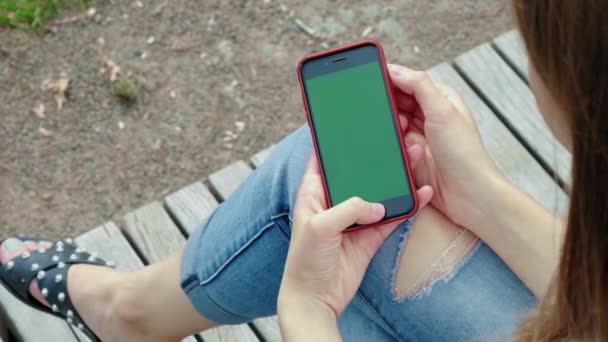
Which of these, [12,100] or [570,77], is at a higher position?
[570,77]

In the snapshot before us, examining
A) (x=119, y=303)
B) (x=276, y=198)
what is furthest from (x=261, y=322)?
(x=276, y=198)

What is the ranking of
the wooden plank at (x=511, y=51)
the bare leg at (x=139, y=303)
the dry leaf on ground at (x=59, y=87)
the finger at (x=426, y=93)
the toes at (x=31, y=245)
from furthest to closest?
the dry leaf on ground at (x=59, y=87)
the wooden plank at (x=511, y=51)
the toes at (x=31, y=245)
the bare leg at (x=139, y=303)
the finger at (x=426, y=93)

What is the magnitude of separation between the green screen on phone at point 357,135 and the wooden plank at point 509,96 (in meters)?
0.68

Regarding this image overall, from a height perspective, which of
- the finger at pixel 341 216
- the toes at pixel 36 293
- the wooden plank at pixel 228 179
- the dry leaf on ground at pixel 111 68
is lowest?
the toes at pixel 36 293

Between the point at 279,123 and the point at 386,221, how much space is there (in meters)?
1.11

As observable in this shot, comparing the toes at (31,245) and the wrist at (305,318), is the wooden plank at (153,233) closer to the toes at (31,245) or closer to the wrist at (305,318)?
the toes at (31,245)

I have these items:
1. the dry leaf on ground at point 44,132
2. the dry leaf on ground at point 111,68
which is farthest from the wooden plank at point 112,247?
the dry leaf on ground at point 111,68

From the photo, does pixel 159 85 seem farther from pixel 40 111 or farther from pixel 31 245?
pixel 31 245

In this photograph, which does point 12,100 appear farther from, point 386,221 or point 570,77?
point 570,77

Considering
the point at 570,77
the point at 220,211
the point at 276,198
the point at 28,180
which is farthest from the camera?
the point at 28,180

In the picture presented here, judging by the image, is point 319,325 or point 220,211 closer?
point 319,325

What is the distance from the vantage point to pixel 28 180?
2.05 m

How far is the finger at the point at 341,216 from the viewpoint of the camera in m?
1.03

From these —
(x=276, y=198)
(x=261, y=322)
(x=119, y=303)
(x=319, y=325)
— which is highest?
(x=276, y=198)
